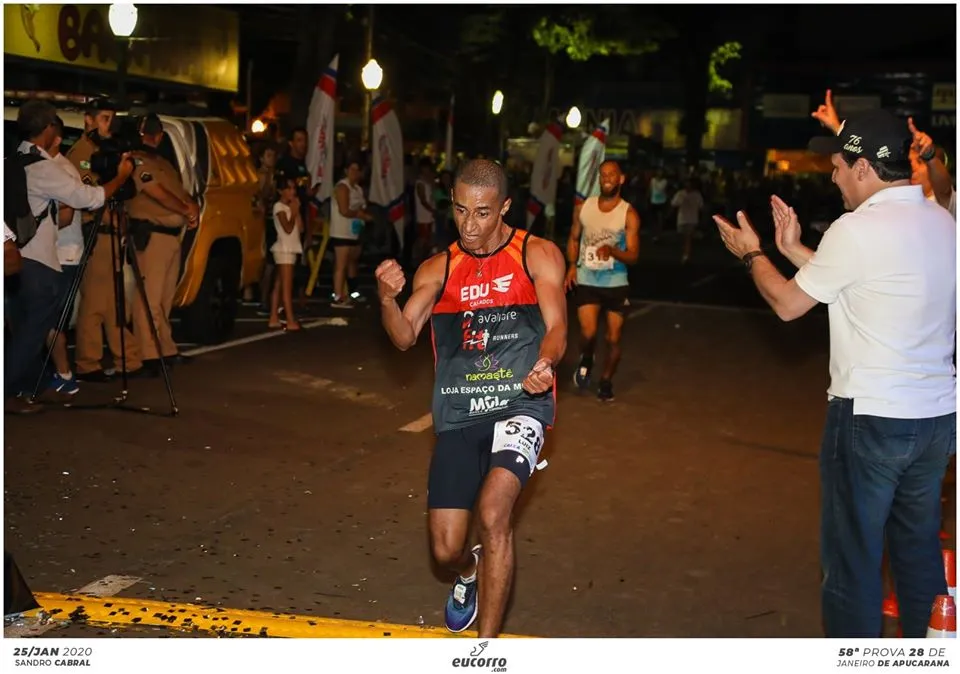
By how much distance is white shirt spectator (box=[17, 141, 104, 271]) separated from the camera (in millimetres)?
9219

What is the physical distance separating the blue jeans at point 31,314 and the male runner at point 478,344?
4810mm

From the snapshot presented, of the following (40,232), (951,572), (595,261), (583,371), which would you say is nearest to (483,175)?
(951,572)

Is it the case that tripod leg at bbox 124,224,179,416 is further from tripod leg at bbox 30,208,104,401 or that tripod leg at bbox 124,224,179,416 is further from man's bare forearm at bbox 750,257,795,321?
man's bare forearm at bbox 750,257,795,321

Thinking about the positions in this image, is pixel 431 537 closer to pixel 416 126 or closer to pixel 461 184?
pixel 461 184

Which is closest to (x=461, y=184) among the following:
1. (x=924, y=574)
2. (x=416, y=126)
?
(x=924, y=574)

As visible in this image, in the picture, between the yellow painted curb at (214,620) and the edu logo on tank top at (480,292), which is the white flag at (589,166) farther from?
the yellow painted curb at (214,620)

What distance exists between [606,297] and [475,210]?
20.0 feet

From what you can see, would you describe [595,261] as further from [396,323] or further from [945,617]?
[945,617]

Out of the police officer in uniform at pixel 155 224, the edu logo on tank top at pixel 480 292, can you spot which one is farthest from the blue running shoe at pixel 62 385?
the edu logo on tank top at pixel 480 292

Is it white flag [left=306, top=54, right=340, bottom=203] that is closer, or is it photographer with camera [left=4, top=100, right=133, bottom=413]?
photographer with camera [left=4, top=100, right=133, bottom=413]

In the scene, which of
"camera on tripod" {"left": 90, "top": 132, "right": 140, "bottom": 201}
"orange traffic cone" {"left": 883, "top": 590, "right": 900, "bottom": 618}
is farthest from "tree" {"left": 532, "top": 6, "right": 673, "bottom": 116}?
"orange traffic cone" {"left": 883, "top": 590, "right": 900, "bottom": 618}

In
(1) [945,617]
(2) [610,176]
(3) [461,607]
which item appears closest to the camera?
(1) [945,617]

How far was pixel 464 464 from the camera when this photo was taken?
546 cm
